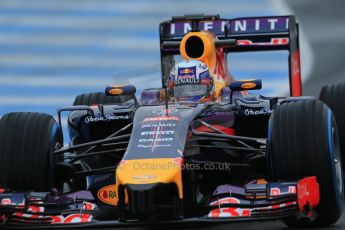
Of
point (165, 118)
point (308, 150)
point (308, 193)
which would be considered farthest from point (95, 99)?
point (308, 193)

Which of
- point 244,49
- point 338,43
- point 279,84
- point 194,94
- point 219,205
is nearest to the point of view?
point 219,205

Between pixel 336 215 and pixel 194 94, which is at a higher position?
pixel 194 94

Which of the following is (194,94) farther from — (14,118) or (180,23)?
(180,23)

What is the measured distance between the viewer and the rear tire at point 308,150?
786 cm

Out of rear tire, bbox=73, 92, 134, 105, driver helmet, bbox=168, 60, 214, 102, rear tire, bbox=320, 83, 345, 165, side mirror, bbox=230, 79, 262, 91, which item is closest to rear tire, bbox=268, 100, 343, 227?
side mirror, bbox=230, 79, 262, 91

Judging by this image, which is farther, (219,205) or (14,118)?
(14,118)

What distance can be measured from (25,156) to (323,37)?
11.3 m

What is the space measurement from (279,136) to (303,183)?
521mm

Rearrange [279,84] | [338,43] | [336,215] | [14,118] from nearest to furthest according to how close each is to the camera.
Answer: [336,215] → [14,118] → [279,84] → [338,43]

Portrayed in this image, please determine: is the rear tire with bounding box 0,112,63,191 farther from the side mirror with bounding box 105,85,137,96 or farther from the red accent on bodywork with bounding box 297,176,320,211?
the red accent on bodywork with bounding box 297,176,320,211

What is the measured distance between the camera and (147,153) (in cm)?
766

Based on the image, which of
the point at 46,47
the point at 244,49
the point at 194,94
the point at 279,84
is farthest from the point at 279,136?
the point at 46,47

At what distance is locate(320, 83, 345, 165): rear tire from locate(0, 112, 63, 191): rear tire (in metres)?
2.86

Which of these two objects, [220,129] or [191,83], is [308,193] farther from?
[191,83]
